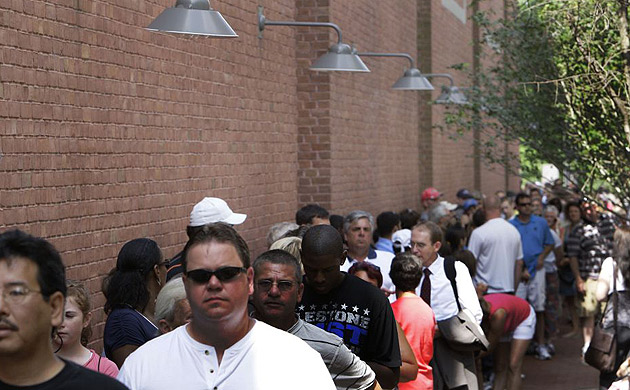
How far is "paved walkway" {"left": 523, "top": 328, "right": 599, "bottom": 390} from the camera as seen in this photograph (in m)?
12.4

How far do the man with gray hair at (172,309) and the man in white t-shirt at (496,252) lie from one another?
6845mm

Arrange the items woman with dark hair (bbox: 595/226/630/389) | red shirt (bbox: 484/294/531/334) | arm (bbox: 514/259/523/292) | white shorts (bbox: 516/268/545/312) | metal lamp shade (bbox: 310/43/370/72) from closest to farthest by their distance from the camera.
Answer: woman with dark hair (bbox: 595/226/630/389) < red shirt (bbox: 484/294/531/334) < metal lamp shade (bbox: 310/43/370/72) < arm (bbox: 514/259/523/292) < white shorts (bbox: 516/268/545/312)

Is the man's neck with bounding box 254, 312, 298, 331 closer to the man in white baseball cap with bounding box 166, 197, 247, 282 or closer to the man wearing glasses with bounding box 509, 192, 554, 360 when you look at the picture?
the man in white baseball cap with bounding box 166, 197, 247, 282

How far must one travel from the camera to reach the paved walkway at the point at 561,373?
40.5 ft

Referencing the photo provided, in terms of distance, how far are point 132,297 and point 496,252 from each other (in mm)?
6743

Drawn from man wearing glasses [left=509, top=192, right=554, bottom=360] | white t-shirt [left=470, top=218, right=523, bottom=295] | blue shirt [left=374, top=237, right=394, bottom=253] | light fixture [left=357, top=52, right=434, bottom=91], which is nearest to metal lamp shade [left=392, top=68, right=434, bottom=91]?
light fixture [left=357, top=52, right=434, bottom=91]

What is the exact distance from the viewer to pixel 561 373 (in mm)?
13086

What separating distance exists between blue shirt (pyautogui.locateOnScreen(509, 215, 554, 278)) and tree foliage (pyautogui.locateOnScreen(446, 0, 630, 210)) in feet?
2.36

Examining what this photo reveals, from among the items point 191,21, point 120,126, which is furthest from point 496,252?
point 191,21

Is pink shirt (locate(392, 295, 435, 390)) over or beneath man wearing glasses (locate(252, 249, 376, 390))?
beneath

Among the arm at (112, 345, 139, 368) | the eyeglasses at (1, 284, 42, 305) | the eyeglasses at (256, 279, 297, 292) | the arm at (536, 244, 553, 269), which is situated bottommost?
the arm at (536, 244, 553, 269)

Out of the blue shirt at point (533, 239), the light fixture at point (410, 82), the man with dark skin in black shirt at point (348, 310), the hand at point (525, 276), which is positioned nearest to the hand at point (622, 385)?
the man with dark skin in black shirt at point (348, 310)

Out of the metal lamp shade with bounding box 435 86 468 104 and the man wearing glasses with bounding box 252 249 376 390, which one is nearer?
the man wearing glasses with bounding box 252 249 376 390

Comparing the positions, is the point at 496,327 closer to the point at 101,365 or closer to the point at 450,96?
the point at 101,365
